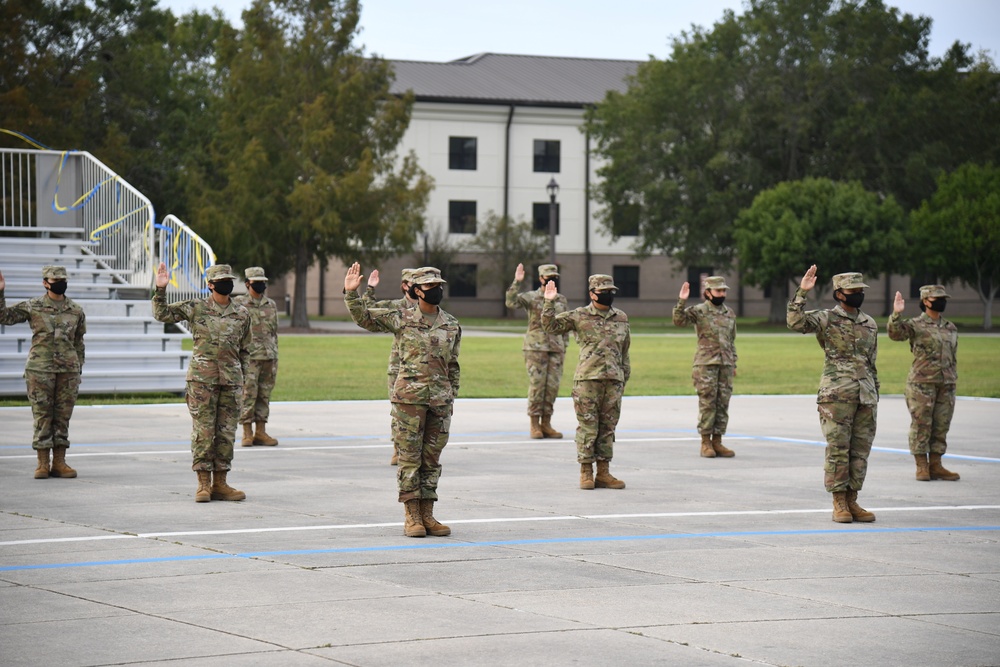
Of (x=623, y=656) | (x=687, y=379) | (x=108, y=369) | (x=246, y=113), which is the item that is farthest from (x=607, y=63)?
(x=623, y=656)

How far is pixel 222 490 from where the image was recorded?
12016 mm

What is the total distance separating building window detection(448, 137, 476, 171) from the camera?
70500mm

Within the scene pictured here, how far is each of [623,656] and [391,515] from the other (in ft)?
15.7

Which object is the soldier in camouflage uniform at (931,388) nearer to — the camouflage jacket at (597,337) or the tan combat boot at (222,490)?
the camouflage jacket at (597,337)

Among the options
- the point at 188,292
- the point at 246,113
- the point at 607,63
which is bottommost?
the point at 188,292

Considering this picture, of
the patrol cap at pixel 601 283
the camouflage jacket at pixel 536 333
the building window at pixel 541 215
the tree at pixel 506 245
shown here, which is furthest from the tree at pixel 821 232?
the patrol cap at pixel 601 283

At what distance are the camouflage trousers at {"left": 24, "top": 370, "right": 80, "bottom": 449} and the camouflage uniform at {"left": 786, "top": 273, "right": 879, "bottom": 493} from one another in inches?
281

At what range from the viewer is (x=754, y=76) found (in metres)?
62.9

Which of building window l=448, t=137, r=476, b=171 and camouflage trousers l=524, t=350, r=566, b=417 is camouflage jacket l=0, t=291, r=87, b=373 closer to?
camouflage trousers l=524, t=350, r=566, b=417

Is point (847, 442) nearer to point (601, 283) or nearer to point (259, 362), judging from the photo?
point (601, 283)

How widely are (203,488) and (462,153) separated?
2354 inches

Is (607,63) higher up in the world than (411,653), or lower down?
higher up

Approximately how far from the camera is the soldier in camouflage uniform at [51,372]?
526 inches

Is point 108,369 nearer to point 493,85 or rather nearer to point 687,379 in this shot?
point 687,379
